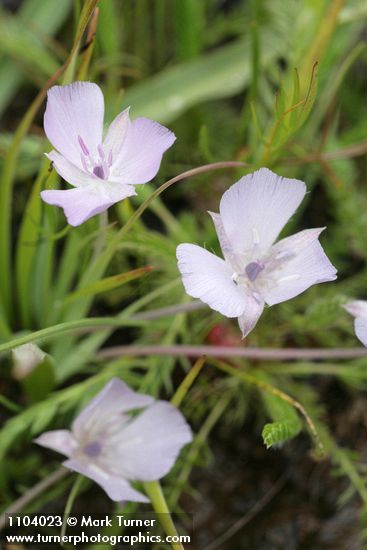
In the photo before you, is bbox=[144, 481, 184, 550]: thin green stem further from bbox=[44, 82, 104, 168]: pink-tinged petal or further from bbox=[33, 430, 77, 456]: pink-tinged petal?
bbox=[44, 82, 104, 168]: pink-tinged petal

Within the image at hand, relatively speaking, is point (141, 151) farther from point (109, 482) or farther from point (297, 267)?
point (109, 482)

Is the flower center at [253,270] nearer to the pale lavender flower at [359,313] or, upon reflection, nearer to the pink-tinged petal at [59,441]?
the pale lavender flower at [359,313]

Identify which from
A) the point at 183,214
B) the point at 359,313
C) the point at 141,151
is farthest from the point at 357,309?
the point at 183,214

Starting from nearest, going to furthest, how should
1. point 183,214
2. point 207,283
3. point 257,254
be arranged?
point 207,283, point 257,254, point 183,214

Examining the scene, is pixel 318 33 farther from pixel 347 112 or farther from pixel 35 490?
pixel 35 490

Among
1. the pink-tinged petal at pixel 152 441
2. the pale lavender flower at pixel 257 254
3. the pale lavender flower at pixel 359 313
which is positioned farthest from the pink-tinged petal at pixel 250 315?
the pink-tinged petal at pixel 152 441

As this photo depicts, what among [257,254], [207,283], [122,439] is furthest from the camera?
[122,439]

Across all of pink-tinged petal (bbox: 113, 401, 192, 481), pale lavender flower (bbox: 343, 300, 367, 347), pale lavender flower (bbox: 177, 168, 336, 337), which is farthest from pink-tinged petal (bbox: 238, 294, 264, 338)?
pink-tinged petal (bbox: 113, 401, 192, 481)

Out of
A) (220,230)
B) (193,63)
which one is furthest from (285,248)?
(193,63)
